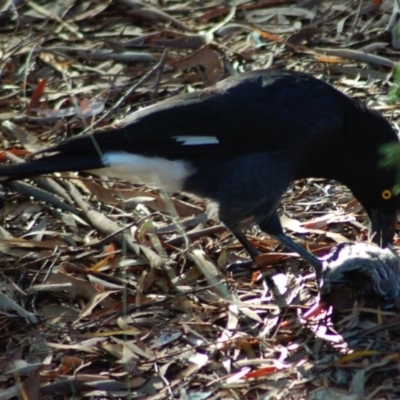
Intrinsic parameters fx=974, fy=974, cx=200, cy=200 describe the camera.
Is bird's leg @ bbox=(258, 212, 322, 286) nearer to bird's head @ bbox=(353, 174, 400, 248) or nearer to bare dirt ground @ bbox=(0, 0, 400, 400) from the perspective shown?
bare dirt ground @ bbox=(0, 0, 400, 400)

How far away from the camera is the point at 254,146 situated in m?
4.48

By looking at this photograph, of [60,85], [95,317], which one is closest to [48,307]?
[95,317]

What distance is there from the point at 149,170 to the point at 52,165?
0.49 m

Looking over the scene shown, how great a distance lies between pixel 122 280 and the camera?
4203 millimetres

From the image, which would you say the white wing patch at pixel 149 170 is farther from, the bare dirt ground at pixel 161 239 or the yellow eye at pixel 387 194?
the yellow eye at pixel 387 194

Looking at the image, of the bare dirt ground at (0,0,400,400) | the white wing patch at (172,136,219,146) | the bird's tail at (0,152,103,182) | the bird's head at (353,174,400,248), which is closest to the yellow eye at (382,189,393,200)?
the bird's head at (353,174,400,248)

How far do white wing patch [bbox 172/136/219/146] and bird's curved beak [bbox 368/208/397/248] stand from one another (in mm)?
816

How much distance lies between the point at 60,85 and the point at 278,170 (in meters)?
1.75

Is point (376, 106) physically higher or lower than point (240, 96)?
lower

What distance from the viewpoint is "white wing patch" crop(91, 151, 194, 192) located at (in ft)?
14.3

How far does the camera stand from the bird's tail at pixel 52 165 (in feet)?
13.5

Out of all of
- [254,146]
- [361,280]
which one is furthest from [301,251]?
[254,146]

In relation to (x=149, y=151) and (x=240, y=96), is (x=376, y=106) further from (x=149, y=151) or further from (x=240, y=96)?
(x=149, y=151)

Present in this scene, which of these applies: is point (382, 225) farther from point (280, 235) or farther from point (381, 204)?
point (280, 235)
